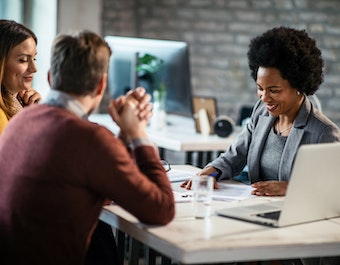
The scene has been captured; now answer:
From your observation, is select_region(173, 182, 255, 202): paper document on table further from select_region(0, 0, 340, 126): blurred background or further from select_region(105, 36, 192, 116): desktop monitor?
select_region(0, 0, 340, 126): blurred background

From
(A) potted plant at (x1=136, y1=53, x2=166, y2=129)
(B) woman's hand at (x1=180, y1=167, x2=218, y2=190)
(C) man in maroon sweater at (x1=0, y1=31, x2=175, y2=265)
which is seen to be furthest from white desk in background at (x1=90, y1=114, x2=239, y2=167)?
(C) man in maroon sweater at (x1=0, y1=31, x2=175, y2=265)

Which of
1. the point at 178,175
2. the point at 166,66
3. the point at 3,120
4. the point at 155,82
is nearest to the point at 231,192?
the point at 178,175

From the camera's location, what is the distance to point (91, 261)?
2.80 m

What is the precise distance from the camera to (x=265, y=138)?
3291mm

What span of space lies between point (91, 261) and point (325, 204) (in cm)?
82

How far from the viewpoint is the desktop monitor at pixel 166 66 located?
15.7ft

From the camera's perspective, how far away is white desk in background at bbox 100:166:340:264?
223 centimetres

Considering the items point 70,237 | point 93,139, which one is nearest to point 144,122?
point 93,139

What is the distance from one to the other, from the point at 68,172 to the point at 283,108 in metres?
1.19

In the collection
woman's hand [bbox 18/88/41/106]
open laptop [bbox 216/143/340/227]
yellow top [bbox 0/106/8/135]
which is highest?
woman's hand [bbox 18/88/41/106]

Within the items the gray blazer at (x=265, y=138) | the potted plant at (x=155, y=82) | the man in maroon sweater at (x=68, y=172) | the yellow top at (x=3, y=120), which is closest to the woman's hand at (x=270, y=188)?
the gray blazer at (x=265, y=138)

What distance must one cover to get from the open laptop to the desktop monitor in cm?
216

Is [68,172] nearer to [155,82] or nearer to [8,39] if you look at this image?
[8,39]

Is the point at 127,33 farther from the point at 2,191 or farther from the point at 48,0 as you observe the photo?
the point at 2,191
